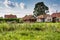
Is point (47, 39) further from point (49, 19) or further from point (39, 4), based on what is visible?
point (39, 4)

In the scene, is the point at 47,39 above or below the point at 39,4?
below

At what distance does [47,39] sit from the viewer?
8555mm

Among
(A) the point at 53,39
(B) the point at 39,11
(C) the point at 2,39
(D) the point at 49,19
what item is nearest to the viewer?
(C) the point at 2,39

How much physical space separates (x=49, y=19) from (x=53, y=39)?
33.7m

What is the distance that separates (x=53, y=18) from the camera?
42.6 meters

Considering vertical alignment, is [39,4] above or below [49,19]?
above

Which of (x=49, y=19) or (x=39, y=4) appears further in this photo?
(x=39, y=4)

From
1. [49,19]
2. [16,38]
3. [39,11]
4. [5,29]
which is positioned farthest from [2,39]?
[39,11]

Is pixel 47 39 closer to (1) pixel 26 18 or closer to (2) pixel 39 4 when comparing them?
(1) pixel 26 18

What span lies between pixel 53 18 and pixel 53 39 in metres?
34.2

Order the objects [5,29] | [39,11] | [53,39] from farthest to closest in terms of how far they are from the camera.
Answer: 1. [39,11]
2. [5,29]
3. [53,39]

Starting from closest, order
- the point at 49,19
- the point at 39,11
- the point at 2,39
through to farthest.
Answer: the point at 2,39 → the point at 49,19 → the point at 39,11

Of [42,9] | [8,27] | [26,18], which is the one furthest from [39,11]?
[8,27]

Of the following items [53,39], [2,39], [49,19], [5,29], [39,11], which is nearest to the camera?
[2,39]
